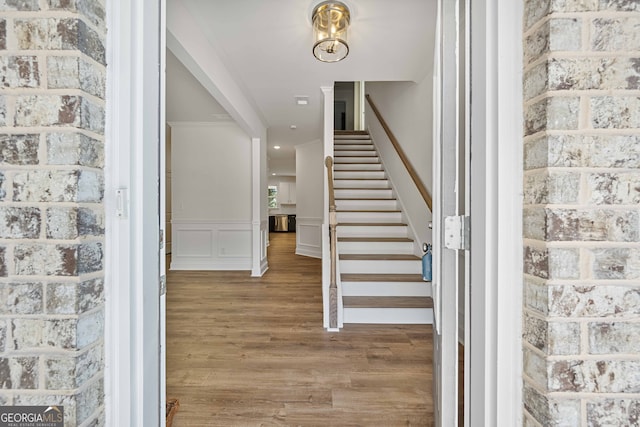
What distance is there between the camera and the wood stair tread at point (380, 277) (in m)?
3.02

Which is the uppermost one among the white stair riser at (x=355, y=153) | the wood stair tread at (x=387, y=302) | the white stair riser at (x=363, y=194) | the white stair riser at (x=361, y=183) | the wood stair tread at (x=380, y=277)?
the white stair riser at (x=355, y=153)

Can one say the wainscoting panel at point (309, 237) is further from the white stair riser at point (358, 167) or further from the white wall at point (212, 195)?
the white wall at point (212, 195)

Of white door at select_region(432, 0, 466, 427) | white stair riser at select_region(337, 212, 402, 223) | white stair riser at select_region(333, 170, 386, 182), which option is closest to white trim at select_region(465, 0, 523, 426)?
white door at select_region(432, 0, 466, 427)

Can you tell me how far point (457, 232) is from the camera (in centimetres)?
90

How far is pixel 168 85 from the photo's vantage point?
11.7 feet

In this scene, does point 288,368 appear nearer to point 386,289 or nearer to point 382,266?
point 386,289

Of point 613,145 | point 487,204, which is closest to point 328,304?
point 487,204

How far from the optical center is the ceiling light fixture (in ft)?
6.50

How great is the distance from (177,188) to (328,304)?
3.75 m

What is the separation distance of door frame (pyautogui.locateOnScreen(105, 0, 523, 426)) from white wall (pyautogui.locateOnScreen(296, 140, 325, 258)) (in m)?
5.27

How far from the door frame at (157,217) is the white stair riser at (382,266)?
2386mm

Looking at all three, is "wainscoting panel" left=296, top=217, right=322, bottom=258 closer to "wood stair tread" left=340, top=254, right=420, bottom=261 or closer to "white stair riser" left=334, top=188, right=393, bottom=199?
"white stair riser" left=334, top=188, right=393, bottom=199

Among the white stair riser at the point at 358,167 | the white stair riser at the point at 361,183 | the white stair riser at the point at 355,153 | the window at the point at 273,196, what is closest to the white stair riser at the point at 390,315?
the white stair riser at the point at 361,183

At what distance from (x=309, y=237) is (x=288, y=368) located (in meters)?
4.55
